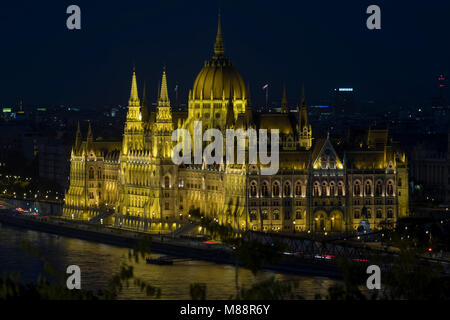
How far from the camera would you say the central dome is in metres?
156

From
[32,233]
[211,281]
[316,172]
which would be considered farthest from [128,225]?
[211,281]

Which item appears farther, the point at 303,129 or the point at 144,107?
the point at 144,107

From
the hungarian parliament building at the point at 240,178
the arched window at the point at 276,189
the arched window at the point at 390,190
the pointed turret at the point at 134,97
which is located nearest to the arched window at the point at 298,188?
the hungarian parliament building at the point at 240,178

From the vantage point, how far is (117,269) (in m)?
126

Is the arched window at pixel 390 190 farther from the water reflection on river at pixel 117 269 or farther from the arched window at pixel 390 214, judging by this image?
the water reflection on river at pixel 117 269

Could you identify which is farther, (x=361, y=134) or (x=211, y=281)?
(x=361, y=134)

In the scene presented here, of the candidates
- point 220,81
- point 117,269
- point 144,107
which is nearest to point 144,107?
point 144,107

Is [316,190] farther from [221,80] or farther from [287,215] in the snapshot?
[221,80]

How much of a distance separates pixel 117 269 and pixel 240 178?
2007cm

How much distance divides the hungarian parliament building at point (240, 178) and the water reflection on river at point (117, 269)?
973 centimetres

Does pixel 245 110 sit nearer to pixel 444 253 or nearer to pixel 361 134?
pixel 361 134

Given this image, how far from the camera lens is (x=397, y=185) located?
492 ft

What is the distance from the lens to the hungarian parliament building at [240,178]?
144 metres
